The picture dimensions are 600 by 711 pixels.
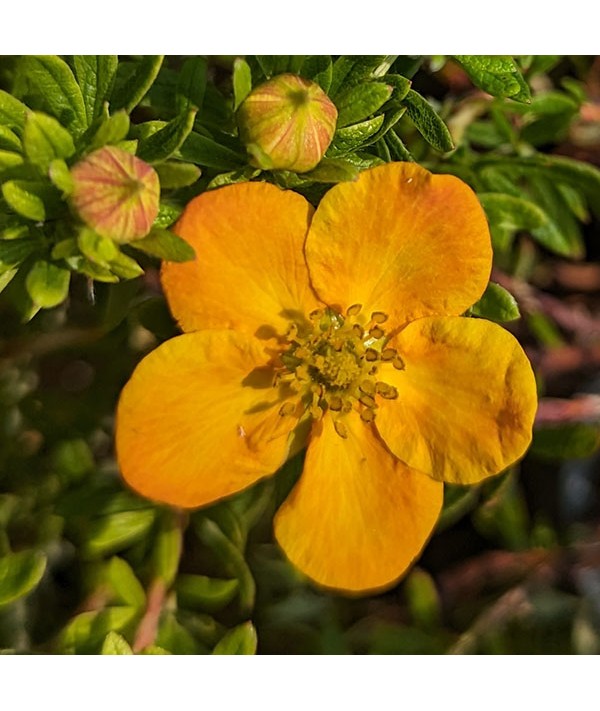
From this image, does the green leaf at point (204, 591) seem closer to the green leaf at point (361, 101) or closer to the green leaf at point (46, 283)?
the green leaf at point (46, 283)

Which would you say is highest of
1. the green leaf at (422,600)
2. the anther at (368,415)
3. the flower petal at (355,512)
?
the anther at (368,415)

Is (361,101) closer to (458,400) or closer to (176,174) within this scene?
(176,174)

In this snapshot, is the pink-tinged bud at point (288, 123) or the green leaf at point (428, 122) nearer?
the pink-tinged bud at point (288, 123)

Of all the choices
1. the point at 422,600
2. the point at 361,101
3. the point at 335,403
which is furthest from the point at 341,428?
the point at 422,600

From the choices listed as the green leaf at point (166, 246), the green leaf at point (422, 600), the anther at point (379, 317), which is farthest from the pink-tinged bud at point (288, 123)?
the green leaf at point (422, 600)

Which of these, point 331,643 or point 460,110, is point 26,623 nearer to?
point 331,643

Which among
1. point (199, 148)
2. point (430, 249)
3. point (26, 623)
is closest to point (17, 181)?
point (199, 148)
